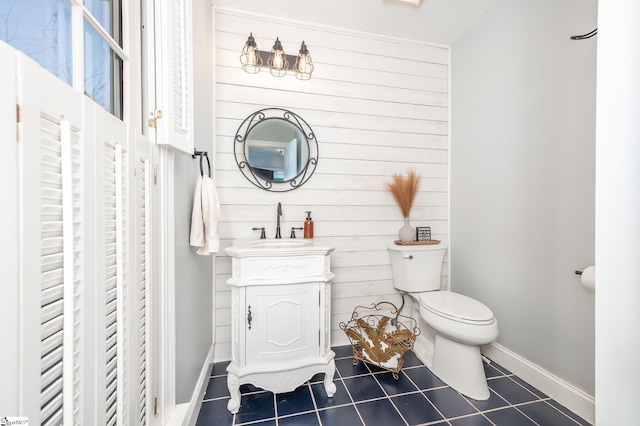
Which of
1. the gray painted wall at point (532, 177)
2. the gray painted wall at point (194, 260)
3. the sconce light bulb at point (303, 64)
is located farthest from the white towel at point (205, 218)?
the gray painted wall at point (532, 177)

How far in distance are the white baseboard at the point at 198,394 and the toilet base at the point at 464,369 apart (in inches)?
58.1

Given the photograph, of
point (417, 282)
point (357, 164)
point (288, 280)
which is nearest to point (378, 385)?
point (417, 282)

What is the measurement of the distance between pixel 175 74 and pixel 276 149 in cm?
96

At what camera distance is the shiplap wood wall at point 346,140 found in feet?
6.54

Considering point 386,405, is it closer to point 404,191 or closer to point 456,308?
point 456,308

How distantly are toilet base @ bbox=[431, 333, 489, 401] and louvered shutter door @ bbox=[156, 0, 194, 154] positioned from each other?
188cm

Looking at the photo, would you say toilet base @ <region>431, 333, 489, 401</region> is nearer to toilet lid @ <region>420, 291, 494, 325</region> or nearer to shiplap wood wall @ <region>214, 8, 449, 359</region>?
toilet lid @ <region>420, 291, 494, 325</region>

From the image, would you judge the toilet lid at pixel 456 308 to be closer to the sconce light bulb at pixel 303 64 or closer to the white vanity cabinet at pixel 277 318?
the white vanity cabinet at pixel 277 318

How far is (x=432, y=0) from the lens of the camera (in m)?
1.90

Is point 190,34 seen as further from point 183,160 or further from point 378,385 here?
point 378,385

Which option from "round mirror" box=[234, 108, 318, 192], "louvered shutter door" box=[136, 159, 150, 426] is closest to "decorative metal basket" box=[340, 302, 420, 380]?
"round mirror" box=[234, 108, 318, 192]

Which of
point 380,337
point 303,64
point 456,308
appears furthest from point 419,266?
point 303,64

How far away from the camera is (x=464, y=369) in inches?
64.0

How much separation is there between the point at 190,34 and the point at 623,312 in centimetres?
182
